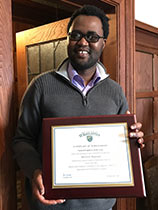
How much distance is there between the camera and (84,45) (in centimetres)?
100

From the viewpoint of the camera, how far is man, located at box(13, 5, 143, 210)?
979 mm

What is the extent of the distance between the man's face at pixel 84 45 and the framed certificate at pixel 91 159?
311 mm

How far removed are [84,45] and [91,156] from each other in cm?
50

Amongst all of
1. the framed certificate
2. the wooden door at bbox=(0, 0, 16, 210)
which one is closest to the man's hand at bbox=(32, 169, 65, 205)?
the framed certificate

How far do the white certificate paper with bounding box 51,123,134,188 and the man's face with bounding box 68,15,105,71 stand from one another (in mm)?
340

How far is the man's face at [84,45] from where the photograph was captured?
101cm

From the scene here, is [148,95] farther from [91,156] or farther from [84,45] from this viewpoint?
[91,156]

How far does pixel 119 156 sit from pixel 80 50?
505 millimetres

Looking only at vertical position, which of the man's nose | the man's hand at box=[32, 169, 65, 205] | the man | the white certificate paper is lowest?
the man's hand at box=[32, 169, 65, 205]

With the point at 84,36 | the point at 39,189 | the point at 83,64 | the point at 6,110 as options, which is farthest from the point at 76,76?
the point at 39,189

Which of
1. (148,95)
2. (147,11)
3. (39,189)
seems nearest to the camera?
(39,189)

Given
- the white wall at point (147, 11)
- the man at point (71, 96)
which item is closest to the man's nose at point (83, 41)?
the man at point (71, 96)

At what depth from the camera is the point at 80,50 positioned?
1008 millimetres

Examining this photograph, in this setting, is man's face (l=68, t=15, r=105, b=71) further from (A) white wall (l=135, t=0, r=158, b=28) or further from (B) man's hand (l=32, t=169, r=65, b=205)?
(A) white wall (l=135, t=0, r=158, b=28)
